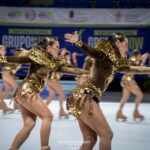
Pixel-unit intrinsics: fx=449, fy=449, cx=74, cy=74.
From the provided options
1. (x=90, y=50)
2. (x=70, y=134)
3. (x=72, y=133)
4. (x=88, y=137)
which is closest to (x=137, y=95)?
(x=72, y=133)

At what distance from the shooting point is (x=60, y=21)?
14578 millimetres

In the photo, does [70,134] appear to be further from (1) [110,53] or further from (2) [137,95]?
(1) [110,53]

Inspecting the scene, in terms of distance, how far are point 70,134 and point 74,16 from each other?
7.59 metres

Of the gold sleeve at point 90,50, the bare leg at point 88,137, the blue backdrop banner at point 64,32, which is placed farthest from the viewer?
the blue backdrop banner at point 64,32

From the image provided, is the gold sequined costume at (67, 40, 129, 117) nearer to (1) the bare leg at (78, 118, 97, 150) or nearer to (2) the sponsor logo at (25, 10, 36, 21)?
(1) the bare leg at (78, 118, 97, 150)

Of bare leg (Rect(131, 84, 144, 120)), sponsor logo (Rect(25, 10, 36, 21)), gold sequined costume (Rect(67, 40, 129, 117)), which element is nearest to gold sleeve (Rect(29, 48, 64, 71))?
gold sequined costume (Rect(67, 40, 129, 117))

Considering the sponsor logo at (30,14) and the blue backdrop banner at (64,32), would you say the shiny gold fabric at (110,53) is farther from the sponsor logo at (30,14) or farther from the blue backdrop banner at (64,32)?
the sponsor logo at (30,14)

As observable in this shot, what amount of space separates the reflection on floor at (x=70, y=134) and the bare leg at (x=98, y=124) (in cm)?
174

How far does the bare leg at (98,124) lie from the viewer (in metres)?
4.45

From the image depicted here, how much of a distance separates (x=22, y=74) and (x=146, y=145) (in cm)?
892

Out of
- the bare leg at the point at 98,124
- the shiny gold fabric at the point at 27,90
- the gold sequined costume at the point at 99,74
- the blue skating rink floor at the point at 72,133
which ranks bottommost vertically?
the blue skating rink floor at the point at 72,133

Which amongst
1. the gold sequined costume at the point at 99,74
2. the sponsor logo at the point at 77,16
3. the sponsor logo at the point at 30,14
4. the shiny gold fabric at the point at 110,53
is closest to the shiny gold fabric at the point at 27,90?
the gold sequined costume at the point at 99,74

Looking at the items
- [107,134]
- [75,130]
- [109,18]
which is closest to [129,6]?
[109,18]

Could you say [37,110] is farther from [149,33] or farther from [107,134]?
[149,33]
